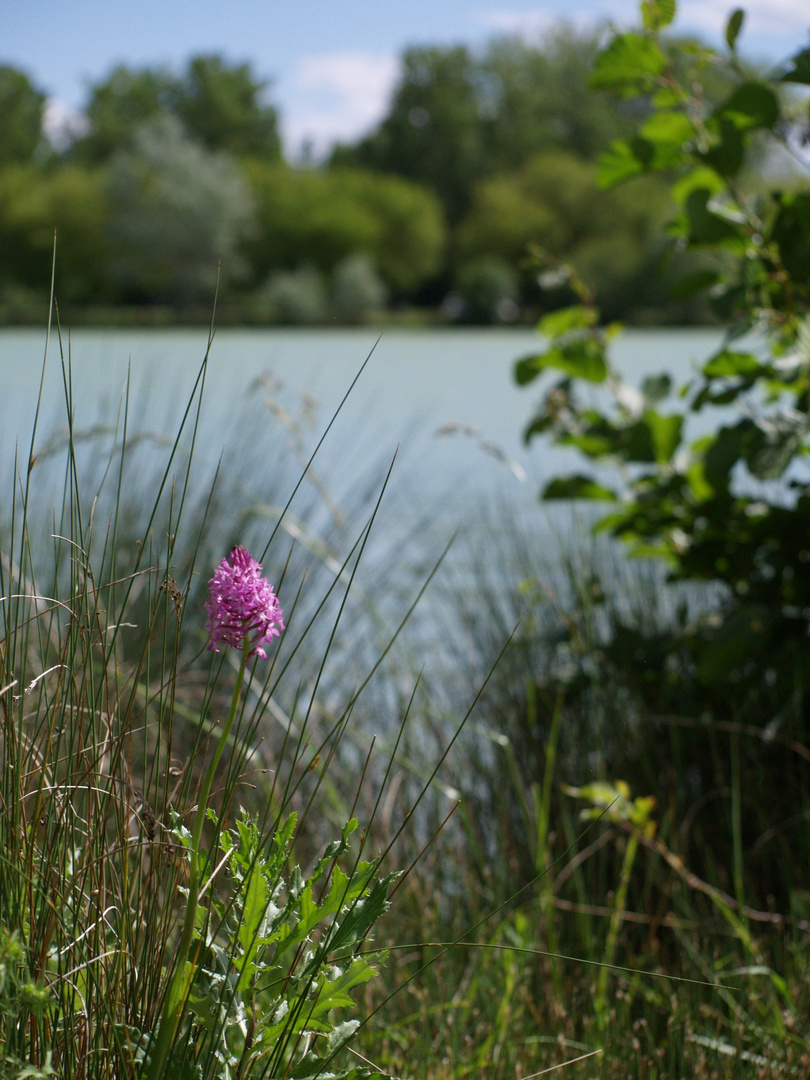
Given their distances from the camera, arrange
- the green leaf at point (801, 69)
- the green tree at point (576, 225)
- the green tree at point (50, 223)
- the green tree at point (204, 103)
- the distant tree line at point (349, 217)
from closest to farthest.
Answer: the green leaf at point (801, 69)
the green tree at point (576, 225)
the distant tree line at point (349, 217)
the green tree at point (50, 223)
the green tree at point (204, 103)

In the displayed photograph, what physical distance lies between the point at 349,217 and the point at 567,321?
22.6 metres

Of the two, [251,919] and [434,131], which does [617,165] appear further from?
[434,131]

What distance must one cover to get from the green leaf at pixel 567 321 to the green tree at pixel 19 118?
2590 centimetres

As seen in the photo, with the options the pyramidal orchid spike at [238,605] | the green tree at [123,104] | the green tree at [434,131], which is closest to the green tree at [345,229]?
the green tree at [434,131]

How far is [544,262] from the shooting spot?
66.2 inches

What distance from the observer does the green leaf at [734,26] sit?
4.16ft

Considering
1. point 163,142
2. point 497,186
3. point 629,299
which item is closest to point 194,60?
point 163,142

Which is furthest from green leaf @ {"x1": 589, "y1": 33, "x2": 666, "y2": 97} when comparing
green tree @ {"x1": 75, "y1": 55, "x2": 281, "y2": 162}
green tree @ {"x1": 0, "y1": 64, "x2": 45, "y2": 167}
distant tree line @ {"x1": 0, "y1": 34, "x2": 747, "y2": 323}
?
green tree @ {"x1": 75, "y1": 55, "x2": 281, "y2": 162}

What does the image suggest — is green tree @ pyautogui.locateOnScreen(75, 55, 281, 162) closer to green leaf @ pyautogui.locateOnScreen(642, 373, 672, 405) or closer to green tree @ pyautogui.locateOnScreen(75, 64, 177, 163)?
green tree @ pyautogui.locateOnScreen(75, 64, 177, 163)

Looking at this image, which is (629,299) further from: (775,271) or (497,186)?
(775,271)

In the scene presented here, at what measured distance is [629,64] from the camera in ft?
4.41

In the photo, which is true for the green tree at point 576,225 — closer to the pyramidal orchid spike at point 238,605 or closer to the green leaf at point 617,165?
the green leaf at point 617,165

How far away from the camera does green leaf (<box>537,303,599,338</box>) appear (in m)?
1.56

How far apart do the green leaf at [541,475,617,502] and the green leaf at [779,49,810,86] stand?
61 cm
